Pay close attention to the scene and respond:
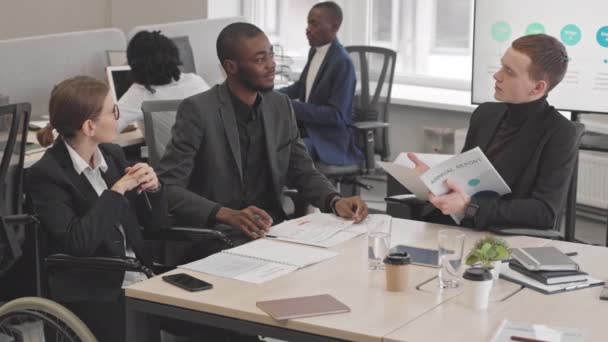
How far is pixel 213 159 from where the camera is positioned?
3.27 meters

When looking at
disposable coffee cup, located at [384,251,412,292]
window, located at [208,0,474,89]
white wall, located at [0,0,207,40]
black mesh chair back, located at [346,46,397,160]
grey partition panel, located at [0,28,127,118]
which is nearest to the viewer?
disposable coffee cup, located at [384,251,412,292]

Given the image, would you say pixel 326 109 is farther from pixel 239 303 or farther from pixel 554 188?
pixel 239 303

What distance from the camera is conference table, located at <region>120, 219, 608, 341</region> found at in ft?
6.97

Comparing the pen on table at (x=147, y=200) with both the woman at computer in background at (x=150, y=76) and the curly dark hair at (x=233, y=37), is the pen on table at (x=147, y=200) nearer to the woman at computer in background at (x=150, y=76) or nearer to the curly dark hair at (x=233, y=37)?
the curly dark hair at (x=233, y=37)

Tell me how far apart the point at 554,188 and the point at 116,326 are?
1389mm

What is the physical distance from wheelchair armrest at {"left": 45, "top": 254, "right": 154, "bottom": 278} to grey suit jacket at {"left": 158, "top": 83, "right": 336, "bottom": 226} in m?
0.55

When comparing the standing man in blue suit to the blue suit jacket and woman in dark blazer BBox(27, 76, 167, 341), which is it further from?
woman in dark blazer BBox(27, 76, 167, 341)

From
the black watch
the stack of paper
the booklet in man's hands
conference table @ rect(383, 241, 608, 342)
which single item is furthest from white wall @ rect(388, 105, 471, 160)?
the stack of paper

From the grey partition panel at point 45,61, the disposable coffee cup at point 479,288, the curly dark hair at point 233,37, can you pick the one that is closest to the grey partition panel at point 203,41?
the grey partition panel at point 45,61

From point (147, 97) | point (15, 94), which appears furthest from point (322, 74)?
point (15, 94)

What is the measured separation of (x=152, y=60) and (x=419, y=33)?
212 cm

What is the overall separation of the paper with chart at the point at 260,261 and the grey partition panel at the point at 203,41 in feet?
9.51

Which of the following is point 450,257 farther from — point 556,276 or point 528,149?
point 528,149

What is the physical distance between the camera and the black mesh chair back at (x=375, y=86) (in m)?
5.16
